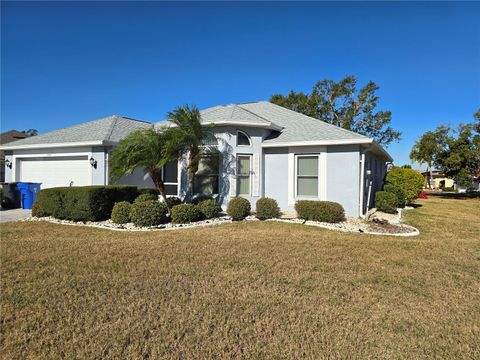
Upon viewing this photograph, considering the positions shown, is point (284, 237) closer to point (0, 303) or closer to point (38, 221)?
point (0, 303)

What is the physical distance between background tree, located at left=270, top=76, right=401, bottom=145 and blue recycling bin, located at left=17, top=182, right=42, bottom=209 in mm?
30005

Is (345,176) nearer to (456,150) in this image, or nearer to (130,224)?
(130,224)

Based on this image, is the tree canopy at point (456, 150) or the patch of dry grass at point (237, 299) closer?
the patch of dry grass at point (237, 299)

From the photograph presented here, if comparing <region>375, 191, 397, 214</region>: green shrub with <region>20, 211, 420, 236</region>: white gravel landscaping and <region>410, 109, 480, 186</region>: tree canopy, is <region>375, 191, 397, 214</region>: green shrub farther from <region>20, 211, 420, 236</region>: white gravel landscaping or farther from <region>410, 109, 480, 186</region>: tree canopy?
<region>410, 109, 480, 186</region>: tree canopy

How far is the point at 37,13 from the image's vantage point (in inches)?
373

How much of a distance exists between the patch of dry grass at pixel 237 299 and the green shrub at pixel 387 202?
6.69 metres

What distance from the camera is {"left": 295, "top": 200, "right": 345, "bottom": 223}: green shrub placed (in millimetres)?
10156

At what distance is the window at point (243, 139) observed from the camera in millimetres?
12263

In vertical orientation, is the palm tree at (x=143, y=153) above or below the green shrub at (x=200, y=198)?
above

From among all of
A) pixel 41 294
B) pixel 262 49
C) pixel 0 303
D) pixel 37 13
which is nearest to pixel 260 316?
pixel 41 294

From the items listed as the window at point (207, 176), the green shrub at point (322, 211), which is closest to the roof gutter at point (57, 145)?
the window at point (207, 176)

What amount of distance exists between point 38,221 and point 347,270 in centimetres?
1101

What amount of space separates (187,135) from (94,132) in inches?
293

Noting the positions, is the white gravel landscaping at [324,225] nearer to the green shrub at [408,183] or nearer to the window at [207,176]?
the window at [207,176]
